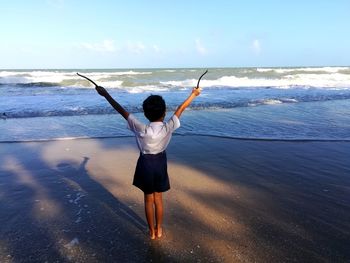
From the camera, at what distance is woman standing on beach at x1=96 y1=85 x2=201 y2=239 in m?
3.32

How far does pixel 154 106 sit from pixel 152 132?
0.76ft

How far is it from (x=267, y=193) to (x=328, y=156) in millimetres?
2395

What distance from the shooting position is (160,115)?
339cm

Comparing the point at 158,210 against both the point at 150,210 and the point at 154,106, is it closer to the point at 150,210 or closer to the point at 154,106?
the point at 150,210

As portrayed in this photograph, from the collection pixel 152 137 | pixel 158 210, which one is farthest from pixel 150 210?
pixel 152 137

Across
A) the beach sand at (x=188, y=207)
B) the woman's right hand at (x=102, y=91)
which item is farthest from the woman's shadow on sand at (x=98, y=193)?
the woman's right hand at (x=102, y=91)

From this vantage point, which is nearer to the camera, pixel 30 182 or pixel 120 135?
pixel 30 182

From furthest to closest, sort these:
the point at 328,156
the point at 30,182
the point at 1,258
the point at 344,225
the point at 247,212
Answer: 1. the point at 328,156
2. the point at 30,182
3. the point at 247,212
4. the point at 344,225
5. the point at 1,258

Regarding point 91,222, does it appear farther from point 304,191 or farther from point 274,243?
point 304,191

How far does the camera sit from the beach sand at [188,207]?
3.41 metres

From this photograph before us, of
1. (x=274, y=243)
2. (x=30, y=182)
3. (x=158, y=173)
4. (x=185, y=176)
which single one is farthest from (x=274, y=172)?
(x=30, y=182)

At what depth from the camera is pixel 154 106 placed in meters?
3.32

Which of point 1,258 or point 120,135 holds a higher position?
point 1,258

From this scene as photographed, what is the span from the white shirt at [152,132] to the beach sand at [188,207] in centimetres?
93
